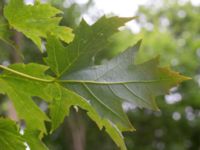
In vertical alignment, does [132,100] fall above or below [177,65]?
above

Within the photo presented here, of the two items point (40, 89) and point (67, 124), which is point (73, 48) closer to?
point (40, 89)

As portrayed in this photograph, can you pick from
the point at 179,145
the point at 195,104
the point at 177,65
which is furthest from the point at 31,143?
the point at 179,145

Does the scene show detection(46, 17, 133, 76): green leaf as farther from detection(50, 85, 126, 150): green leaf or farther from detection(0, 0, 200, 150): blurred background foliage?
detection(0, 0, 200, 150): blurred background foliage

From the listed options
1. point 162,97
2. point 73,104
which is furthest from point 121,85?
point 162,97

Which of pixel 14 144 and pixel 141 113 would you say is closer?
pixel 14 144

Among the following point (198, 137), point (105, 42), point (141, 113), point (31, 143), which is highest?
point (105, 42)

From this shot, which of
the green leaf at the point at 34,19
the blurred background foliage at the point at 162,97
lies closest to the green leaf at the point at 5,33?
the green leaf at the point at 34,19

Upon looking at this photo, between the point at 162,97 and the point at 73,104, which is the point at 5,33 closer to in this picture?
the point at 73,104
